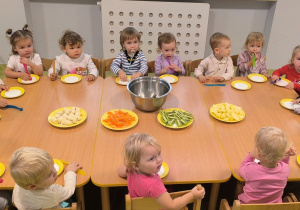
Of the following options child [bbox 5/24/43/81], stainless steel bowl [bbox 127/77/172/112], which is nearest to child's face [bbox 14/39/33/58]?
child [bbox 5/24/43/81]

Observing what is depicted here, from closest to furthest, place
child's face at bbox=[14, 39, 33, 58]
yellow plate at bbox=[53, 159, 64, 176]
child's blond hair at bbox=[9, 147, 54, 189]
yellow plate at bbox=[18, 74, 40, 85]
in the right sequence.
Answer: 1. child's blond hair at bbox=[9, 147, 54, 189]
2. yellow plate at bbox=[53, 159, 64, 176]
3. yellow plate at bbox=[18, 74, 40, 85]
4. child's face at bbox=[14, 39, 33, 58]

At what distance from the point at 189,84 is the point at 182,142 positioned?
2.60ft

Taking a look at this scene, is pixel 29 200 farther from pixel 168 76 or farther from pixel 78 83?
pixel 168 76

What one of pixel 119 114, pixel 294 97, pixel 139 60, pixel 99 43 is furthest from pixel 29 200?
pixel 99 43

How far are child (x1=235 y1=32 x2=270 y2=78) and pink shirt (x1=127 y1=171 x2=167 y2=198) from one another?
5.76 ft

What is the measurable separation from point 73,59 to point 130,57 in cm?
51

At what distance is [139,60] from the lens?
2654 mm

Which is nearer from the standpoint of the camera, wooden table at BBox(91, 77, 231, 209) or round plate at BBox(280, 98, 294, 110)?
→ wooden table at BBox(91, 77, 231, 209)

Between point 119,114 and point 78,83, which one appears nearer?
point 119,114

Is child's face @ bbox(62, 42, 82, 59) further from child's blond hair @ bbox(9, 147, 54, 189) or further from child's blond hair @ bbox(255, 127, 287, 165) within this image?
child's blond hair @ bbox(255, 127, 287, 165)

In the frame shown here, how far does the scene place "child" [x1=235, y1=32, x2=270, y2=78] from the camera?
266cm

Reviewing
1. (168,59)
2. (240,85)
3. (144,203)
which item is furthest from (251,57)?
(144,203)

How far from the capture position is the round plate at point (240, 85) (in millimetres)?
2287

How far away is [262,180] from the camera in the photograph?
142 centimetres
